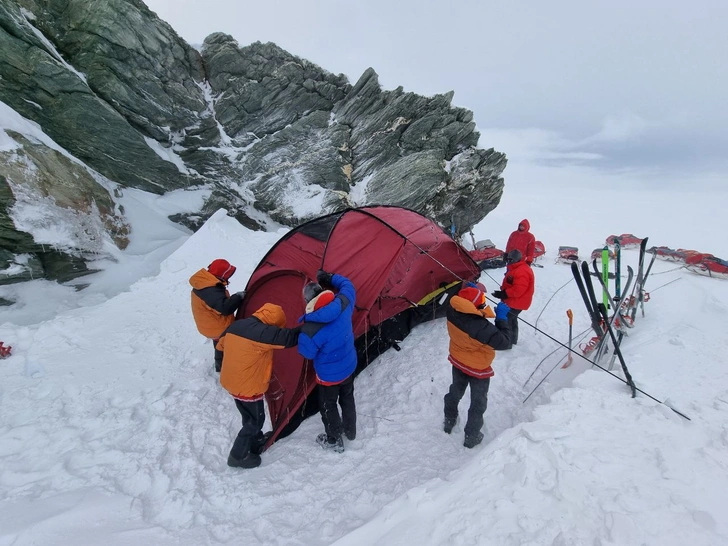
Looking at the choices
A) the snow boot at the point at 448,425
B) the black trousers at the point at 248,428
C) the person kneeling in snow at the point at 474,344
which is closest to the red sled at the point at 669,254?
the person kneeling in snow at the point at 474,344

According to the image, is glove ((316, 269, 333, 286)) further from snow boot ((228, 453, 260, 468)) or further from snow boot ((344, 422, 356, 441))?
snow boot ((228, 453, 260, 468))

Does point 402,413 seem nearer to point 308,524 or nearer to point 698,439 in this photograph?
point 308,524

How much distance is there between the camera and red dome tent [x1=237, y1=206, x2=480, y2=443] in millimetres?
4457

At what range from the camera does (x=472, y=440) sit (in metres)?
3.81

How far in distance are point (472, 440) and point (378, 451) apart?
41.2 inches

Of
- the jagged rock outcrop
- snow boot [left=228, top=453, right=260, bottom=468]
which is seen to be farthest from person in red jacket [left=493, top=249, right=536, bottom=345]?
the jagged rock outcrop

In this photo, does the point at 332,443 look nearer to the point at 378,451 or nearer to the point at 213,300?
the point at 378,451

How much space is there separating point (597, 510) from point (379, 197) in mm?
11070

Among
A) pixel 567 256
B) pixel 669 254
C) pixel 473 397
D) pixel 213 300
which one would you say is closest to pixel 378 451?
pixel 473 397

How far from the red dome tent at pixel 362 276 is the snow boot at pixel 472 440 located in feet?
6.10

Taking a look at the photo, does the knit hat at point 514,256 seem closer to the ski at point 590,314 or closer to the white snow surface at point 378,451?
the ski at point 590,314

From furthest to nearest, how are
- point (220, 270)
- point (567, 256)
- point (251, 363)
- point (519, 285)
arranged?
1. point (567, 256)
2. point (519, 285)
3. point (220, 270)
4. point (251, 363)

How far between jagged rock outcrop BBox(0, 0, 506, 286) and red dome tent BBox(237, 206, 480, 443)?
590 cm

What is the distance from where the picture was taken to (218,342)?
4.90m
